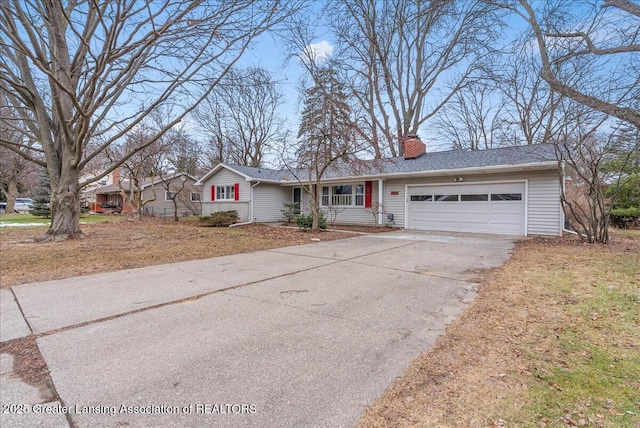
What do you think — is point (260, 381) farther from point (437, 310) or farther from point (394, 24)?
point (394, 24)

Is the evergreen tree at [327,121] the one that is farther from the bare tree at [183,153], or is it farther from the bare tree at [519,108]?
the bare tree at [183,153]

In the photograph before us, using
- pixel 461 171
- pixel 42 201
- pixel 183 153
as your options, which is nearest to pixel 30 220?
pixel 42 201

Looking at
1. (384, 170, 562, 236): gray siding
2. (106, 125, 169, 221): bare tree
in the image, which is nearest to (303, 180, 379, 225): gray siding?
(384, 170, 562, 236): gray siding

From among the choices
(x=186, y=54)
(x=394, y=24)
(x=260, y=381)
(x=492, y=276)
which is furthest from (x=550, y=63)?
(x=394, y=24)

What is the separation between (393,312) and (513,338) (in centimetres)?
126

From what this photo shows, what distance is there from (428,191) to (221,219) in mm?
10381

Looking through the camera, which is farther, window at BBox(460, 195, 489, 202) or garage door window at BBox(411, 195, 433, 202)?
garage door window at BBox(411, 195, 433, 202)

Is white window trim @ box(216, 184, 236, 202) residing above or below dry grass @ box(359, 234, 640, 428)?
above

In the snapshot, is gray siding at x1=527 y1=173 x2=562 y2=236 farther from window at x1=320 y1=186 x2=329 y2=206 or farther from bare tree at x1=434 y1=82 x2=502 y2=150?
bare tree at x1=434 y1=82 x2=502 y2=150

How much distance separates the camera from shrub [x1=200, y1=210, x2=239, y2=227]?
16141 mm

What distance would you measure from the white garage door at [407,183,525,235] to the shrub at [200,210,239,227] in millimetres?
9091

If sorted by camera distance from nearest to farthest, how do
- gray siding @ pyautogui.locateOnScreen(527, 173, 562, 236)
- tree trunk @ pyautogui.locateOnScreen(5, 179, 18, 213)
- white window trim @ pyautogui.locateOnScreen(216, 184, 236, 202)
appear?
gray siding @ pyautogui.locateOnScreen(527, 173, 562, 236) < white window trim @ pyautogui.locateOnScreen(216, 184, 236, 202) < tree trunk @ pyautogui.locateOnScreen(5, 179, 18, 213)

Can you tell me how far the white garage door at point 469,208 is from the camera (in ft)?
38.7

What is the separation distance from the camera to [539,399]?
6.86 ft
